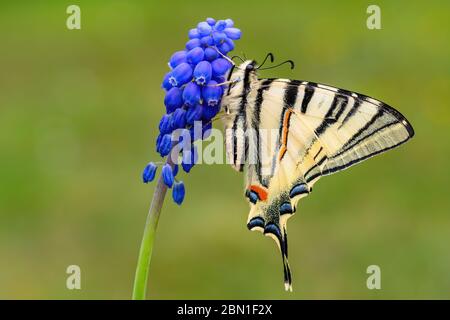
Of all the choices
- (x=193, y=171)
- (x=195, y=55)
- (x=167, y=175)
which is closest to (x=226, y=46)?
(x=195, y=55)

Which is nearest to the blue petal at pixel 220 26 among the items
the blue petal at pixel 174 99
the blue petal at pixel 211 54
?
the blue petal at pixel 211 54

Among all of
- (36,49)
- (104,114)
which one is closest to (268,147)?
(104,114)

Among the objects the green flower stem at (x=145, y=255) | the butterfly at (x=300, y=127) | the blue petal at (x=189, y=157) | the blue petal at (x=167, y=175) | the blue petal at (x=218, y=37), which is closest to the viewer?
the green flower stem at (x=145, y=255)

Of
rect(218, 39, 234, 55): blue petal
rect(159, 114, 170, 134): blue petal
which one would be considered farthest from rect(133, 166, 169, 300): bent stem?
rect(218, 39, 234, 55): blue petal

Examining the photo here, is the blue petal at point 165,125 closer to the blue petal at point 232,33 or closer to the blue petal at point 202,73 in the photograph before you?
the blue petal at point 202,73

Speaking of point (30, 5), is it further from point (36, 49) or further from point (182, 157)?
point (182, 157)

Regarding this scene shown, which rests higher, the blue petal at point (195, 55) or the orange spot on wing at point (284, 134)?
the blue petal at point (195, 55)

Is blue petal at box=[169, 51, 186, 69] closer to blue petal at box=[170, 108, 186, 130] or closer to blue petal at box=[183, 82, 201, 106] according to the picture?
blue petal at box=[183, 82, 201, 106]
